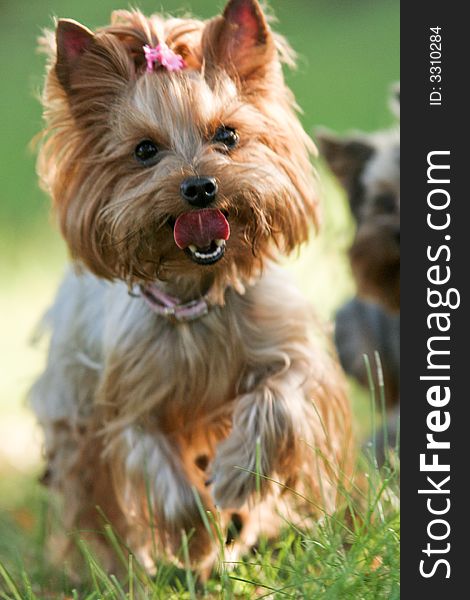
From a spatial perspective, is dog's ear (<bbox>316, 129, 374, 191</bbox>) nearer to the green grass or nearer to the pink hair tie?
the green grass

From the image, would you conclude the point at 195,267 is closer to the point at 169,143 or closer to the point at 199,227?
the point at 199,227

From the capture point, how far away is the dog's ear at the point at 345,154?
18.4ft

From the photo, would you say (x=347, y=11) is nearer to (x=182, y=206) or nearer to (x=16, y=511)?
(x=16, y=511)

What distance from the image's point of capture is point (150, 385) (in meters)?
3.80

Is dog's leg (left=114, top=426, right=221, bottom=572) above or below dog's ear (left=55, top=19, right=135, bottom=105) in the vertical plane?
below

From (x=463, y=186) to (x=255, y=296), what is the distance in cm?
80

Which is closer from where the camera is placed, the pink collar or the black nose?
the black nose

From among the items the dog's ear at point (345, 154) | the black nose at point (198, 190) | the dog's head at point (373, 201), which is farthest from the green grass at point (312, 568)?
the dog's ear at point (345, 154)

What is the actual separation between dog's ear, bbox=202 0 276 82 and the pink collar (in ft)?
2.22

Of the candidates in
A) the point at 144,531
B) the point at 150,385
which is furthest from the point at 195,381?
the point at 144,531

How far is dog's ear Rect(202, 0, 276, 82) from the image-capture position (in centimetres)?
352

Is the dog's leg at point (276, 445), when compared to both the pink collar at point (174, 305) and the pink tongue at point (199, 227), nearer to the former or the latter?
the pink collar at point (174, 305)

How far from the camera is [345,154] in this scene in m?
5.65

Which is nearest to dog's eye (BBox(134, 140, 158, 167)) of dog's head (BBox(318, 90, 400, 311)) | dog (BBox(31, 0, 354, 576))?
dog (BBox(31, 0, 354, 576))
